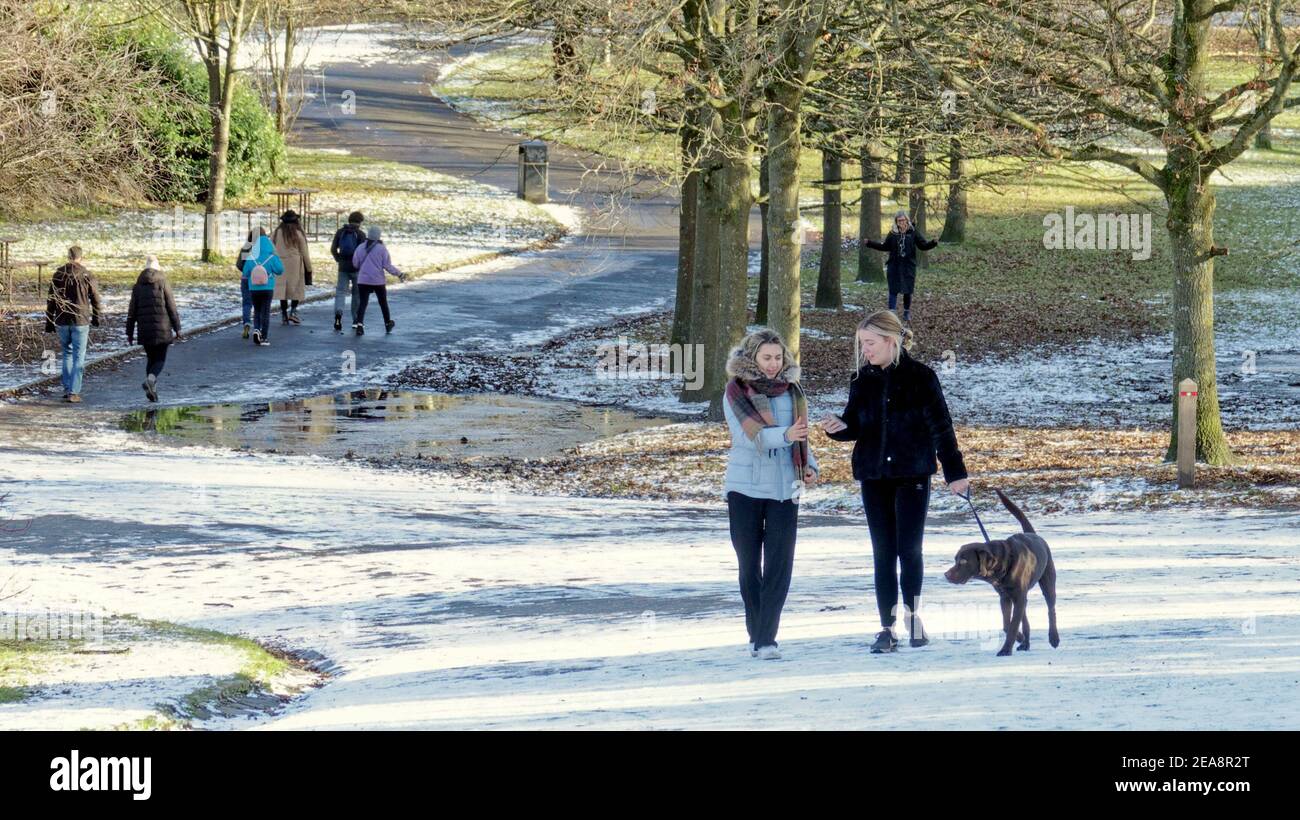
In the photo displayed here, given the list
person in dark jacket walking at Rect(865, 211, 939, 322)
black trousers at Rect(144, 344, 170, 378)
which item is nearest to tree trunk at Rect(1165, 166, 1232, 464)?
person in dark jacket walking at Rect(865, 211, 939, 322)

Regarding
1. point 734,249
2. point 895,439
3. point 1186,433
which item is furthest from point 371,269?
point 895,439

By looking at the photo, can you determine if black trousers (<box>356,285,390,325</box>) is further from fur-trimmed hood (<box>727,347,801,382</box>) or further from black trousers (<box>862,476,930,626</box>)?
black trousers (<box>862,476,930,626</box>)

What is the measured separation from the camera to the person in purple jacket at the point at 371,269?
2409cm

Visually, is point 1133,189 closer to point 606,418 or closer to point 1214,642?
point 606,418

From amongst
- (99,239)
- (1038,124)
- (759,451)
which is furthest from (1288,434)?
(99,239)

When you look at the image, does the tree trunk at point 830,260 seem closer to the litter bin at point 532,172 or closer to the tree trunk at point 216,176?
the tree trunk at point 216,176

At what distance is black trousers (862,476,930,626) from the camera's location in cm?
789

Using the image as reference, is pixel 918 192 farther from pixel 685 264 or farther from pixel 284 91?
pixel 284 91

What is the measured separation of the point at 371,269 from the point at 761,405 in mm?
17253

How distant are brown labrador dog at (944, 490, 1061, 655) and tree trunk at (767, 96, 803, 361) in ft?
27.7

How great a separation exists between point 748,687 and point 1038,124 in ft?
26.2

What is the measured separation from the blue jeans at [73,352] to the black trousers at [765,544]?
1293 centimetres

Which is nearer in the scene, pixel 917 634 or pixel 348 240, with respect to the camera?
pixel 917 634

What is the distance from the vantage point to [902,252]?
26.4 metres
